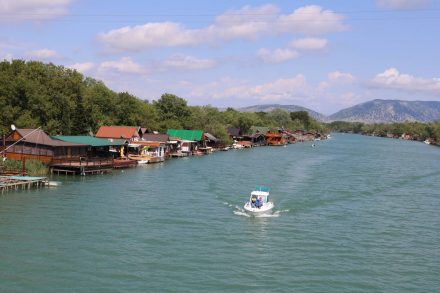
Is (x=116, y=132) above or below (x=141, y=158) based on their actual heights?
above

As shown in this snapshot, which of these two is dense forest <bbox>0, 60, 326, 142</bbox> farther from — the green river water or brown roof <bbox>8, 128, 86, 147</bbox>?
the green river water

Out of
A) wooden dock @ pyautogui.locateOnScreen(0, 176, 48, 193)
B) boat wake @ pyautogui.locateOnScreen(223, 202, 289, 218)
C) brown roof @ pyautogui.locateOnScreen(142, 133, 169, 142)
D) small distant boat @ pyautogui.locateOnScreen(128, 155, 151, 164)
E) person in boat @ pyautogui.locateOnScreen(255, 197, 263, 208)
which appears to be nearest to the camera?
boat wake @ pyautogui.locateOnScreen(223, 202, 289, 218)

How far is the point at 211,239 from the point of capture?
28.7 meters

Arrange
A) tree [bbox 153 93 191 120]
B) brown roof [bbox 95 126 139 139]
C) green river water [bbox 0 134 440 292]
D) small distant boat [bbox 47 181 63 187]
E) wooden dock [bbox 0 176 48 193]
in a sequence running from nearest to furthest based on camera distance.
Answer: green river water [bbox 0 134 440 292] < wooden dock [bbox 0 176 48 193] < small distant boat [bbox 47 181 63 187] < brown roof [bbox 95 126 139 139] < tree [bbox 153 93 191 120]

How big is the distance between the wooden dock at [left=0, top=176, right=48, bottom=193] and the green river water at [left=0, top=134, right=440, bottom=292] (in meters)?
1.41

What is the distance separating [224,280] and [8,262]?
10.5m

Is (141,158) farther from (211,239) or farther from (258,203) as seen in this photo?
(211,239)

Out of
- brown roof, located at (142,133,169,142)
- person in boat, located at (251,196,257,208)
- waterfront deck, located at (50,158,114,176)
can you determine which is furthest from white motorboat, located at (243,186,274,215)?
brown roof, located at (142,133,169,142)

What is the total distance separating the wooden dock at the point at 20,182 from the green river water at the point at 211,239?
1412 millimetres

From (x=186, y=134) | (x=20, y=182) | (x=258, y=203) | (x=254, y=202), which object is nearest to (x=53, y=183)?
(x=20, y=182)

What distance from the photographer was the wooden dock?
1607 inches

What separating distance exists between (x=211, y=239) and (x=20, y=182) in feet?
71.1

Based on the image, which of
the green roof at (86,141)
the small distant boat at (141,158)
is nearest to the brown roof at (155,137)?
the small distant boat at (141,158)

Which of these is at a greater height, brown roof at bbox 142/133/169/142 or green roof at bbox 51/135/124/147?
brown roof at bbox 142/133/169/142
